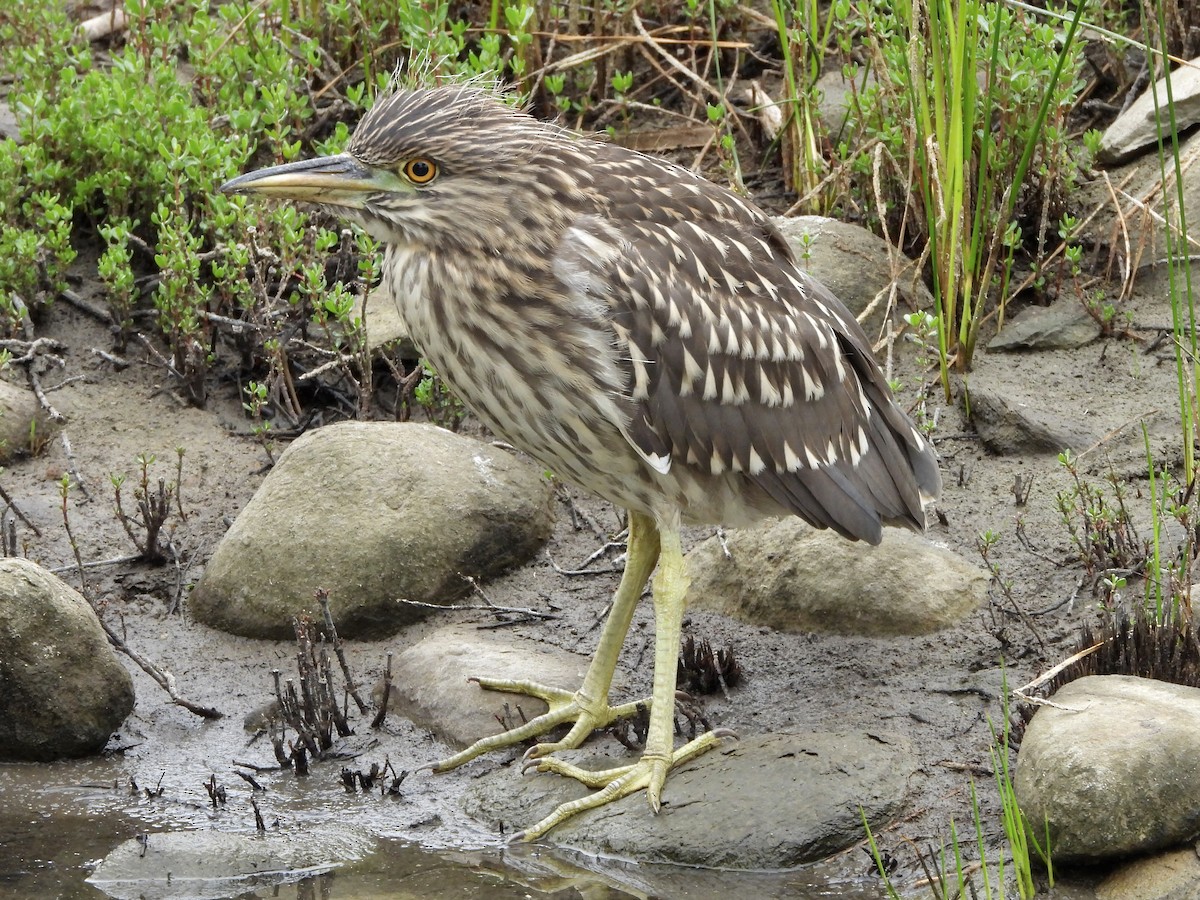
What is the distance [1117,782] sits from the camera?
12.6 ft

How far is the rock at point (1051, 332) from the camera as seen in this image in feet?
21.2

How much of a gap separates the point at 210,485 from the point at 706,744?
101 inches

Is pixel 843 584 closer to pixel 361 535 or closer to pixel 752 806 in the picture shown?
pixel 752 806

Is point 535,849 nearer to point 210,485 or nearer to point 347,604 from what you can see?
point 347,604

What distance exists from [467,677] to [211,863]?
112 centimetres

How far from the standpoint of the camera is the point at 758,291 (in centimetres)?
470

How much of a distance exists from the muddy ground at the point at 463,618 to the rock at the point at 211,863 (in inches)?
4.4

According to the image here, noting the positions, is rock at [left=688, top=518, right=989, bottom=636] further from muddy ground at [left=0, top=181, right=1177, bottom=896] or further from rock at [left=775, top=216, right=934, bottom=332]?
rock at [left=775, top=216, right=934, bottom=332]

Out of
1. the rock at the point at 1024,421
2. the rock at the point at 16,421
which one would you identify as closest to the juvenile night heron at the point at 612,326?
the rock at the point at 1024,421

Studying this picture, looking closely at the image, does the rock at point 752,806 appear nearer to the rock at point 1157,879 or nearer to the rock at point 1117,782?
the rock at point 1117,782

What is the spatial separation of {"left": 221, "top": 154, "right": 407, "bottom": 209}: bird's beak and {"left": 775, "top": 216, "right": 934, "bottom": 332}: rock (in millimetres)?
2414

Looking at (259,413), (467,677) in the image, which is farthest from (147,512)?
(467,677)

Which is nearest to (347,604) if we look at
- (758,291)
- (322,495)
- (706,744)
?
(322,495)

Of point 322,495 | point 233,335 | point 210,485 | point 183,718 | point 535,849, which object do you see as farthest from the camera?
point 233,335
